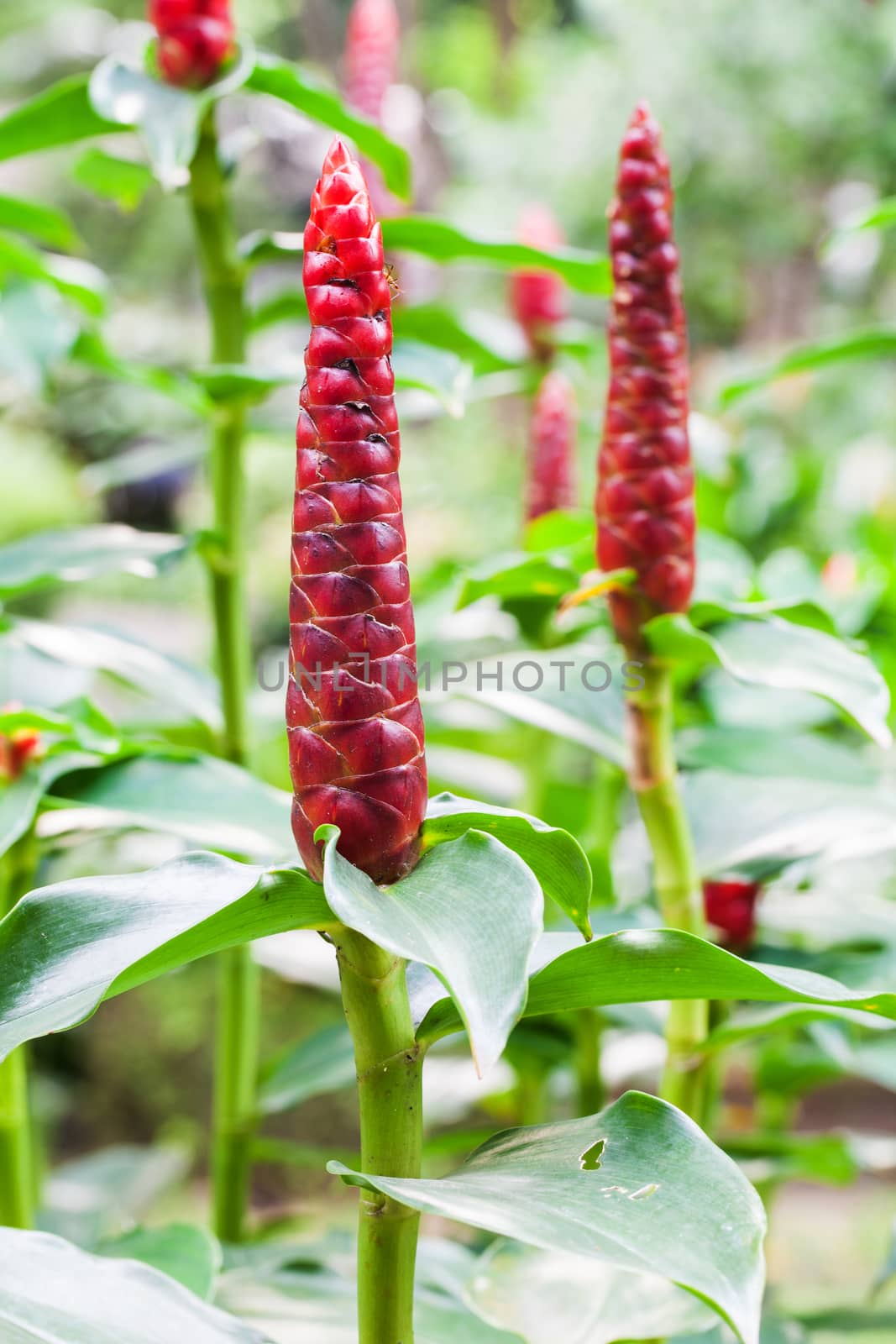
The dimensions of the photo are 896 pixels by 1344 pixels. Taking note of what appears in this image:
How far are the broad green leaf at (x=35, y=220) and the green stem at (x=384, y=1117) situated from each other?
2.13 ft

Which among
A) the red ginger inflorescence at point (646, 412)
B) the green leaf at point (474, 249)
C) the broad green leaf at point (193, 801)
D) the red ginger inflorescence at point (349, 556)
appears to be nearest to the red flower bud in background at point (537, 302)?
the green leaf at point (474, 249)

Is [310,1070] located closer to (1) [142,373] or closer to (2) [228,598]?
(2) [228,598]

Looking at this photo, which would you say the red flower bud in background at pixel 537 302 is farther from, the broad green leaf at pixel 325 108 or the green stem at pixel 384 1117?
the green stem at pixel 384 1117

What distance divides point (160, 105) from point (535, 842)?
1.86 ft

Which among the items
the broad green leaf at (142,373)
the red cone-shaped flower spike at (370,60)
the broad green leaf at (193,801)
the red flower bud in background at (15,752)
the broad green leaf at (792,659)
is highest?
the red cone-shaped flower spike at (370,60)

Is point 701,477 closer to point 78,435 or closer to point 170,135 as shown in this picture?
point 170,135

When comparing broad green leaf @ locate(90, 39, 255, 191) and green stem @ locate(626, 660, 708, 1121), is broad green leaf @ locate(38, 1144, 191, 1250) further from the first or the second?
broad green leaf @ locate(90, 39, 255, 191)

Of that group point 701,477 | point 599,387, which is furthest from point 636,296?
point 599,387

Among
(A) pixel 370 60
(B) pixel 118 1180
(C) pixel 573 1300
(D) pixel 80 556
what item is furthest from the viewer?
(B) pixel 118 1180

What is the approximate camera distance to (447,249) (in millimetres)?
808

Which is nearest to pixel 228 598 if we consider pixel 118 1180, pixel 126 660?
pixel 126 660

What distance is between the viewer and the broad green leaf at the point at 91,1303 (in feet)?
1.29

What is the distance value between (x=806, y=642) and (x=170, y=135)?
48 centimetres

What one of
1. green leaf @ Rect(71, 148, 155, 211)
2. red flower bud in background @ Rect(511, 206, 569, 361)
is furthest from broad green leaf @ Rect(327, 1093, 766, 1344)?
red flower bud in background @ Rect(511, 206, 569, 361)
